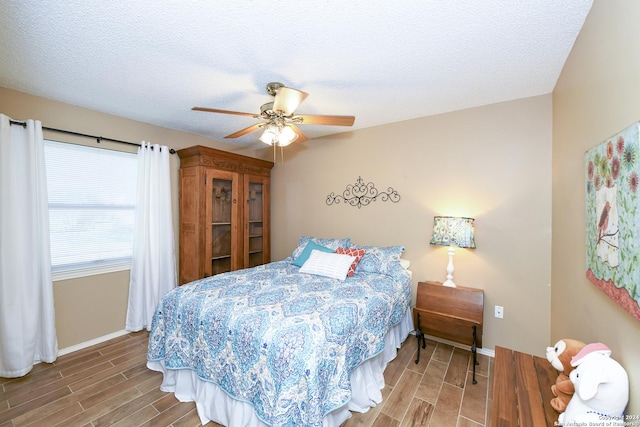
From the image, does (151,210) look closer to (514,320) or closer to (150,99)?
(150,99)

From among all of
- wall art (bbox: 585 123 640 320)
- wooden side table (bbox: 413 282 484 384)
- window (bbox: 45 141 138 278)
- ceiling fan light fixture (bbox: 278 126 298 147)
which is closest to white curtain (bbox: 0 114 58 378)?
window (bbox: 45 141 138 278)

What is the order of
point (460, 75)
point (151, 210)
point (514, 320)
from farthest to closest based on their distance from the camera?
1. point (151, 210)
2. point (514, 320)
3. point (460, 75)

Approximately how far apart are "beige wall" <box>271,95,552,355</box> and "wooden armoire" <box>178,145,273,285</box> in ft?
4.13

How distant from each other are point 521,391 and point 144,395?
95.9 inches

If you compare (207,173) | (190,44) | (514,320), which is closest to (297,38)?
(190,44)

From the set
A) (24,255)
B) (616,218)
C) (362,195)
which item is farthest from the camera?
(362,195)

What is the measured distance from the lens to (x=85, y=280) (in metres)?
2.74

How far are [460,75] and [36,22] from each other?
9.04 ft

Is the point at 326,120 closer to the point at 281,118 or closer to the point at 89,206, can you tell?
the point at 281,118

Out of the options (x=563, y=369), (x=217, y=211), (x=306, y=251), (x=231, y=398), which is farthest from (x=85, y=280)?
(x=563, y=369)

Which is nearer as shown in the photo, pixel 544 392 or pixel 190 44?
pixel 544 392

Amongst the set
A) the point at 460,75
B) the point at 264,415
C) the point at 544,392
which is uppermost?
the point at 460,75

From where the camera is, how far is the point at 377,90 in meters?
2.32

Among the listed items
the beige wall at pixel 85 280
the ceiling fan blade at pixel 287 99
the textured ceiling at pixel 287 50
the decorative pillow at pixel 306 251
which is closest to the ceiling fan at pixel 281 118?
the ceiling fan blade at pixel 287 99
